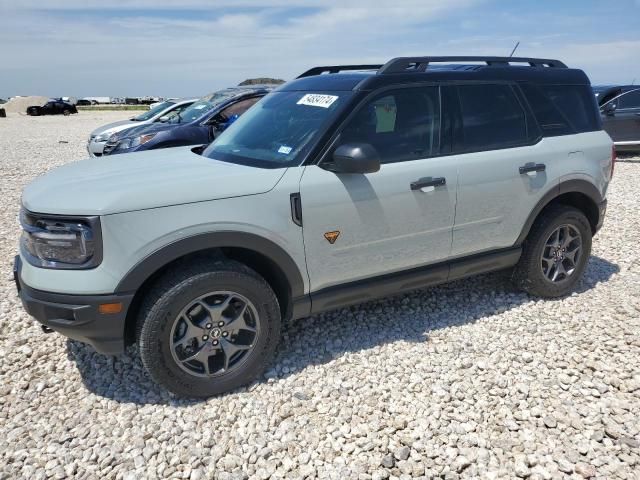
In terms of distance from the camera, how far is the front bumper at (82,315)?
8.48 ft

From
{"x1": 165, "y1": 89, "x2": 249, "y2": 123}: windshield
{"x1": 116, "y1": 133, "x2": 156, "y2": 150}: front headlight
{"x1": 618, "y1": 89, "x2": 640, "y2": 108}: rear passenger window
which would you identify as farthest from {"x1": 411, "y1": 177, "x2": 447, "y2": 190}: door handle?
{"x1": 618, "y1": 89, "x2": 640, "y2": 108}: rear passenger window

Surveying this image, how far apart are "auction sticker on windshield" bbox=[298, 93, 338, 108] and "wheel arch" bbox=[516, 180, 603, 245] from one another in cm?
186

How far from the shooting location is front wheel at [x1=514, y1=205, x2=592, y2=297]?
160 inches

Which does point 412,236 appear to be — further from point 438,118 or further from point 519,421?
point 519,421

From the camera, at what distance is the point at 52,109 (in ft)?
141

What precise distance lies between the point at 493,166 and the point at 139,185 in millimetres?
2444

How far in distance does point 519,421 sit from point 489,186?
5.38 ft

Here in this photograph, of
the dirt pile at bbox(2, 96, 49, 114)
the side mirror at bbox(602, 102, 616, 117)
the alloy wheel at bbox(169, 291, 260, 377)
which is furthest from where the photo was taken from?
the dirt pile at bbox(2, 96, 49, 114)

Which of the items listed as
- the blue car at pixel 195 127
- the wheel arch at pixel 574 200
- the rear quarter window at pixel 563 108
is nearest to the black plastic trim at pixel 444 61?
the rear quarter window at pixel 563 108

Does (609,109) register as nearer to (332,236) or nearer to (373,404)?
(332,236)

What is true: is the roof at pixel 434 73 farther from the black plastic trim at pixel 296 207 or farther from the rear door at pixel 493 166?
the black plastic trim at pixel 296 207

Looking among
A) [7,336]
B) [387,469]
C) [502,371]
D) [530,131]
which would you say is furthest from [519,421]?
[7,336]

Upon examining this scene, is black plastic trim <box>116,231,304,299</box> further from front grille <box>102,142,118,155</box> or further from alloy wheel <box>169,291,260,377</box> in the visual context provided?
front grille <box>102,142,118,155</box>

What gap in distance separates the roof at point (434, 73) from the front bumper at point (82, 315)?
6.64 ft
